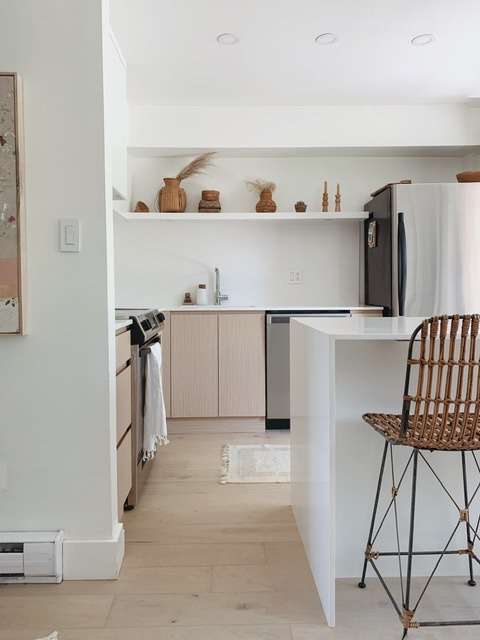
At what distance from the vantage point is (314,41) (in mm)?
3166

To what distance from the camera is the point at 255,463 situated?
A: 3.23 meters

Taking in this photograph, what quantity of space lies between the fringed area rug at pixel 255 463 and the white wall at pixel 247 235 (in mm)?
1465

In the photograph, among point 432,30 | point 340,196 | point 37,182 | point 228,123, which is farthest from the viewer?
point 340,196

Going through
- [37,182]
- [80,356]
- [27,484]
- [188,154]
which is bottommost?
[27,484]

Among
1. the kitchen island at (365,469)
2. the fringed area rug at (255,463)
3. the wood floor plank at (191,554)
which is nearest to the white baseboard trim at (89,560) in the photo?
the wood floor plank at (191,554)

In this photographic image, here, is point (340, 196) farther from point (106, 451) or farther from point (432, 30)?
point (106, 451)

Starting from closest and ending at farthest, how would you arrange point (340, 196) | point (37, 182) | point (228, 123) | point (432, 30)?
point (37, 182)
point (432, 30)
point (228, 123)
point (340, 196)

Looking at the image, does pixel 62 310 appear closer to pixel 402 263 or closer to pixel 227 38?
pixel 227 38

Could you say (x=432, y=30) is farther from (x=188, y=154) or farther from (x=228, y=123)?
(x=188, y=154)

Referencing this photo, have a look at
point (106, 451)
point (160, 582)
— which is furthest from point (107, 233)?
point (160, 582)

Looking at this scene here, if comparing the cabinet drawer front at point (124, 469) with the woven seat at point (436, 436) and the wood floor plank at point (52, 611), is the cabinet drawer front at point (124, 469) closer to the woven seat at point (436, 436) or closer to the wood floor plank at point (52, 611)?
the wood floor plank at point (52, 611)

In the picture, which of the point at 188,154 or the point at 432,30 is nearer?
the point at 432,30

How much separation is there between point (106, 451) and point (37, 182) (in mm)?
999

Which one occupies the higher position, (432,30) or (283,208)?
(432,30)
